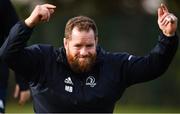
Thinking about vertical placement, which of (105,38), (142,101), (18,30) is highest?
Answer: (18,30)

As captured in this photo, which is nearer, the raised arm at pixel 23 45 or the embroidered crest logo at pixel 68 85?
the raised arm at pixel 23 45

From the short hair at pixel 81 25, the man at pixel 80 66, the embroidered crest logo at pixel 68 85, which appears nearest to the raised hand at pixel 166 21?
the man at pixel 80 66

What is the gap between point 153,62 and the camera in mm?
8617

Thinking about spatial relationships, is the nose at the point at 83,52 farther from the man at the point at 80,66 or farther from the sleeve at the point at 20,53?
the sleeve at the point at 20,53

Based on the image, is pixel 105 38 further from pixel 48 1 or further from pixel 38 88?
pixel 38 88

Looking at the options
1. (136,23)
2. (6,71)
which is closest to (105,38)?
(136,23)

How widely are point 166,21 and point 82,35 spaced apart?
0.80 meters

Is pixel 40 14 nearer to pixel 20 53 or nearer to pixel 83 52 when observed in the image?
pixel 20 53

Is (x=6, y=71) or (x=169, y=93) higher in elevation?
(x=6, y=71)

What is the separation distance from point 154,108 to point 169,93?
120 cm

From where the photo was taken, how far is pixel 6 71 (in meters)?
10.4

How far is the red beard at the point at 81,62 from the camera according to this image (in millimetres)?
8367

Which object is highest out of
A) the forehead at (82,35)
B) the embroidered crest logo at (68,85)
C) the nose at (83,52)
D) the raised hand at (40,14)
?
the raised hand at (40,14)

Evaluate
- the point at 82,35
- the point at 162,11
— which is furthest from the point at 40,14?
the point at 162,11
